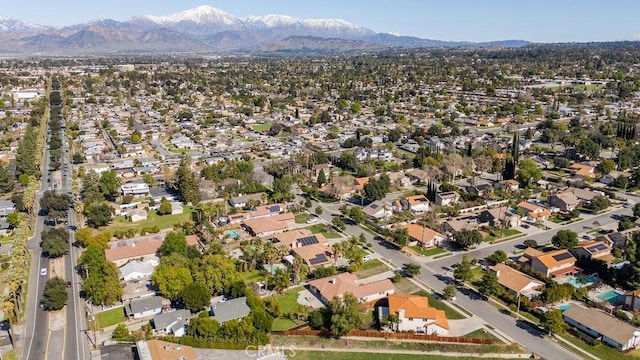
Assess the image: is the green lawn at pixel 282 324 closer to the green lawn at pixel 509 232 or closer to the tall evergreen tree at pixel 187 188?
the green lawn at pixel 509 232

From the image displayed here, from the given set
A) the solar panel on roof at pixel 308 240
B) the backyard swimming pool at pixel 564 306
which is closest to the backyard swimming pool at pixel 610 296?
the backyard swimming pool at pixel 564 306

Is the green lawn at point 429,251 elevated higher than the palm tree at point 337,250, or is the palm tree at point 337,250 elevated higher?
the palm tree at point 337,250

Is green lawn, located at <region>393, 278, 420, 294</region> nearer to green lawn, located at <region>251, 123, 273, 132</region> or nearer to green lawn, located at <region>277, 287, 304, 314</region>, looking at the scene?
green lawn, located at <region>277, 287, 304, 314</region>

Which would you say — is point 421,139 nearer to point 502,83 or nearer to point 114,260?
point 114,260

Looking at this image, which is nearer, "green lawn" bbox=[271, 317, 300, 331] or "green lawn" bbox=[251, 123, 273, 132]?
"green lawn" bbox=[271, 317, 300, 331]

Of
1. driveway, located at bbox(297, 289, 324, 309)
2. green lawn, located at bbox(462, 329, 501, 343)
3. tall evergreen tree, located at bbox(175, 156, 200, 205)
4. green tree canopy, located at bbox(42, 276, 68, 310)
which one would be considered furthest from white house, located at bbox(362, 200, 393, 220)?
green tree canopy, located at bbox(42, 276, 68, 310)

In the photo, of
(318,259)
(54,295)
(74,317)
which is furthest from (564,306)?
(54,295)

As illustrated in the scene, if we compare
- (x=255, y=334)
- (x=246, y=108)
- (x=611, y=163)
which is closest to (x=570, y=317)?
(x=255, y=334)
